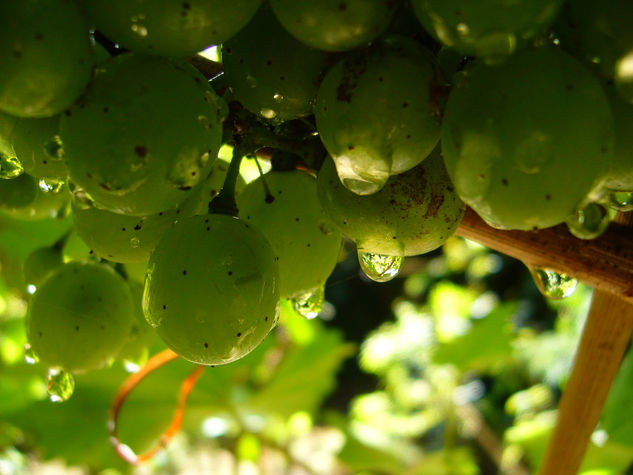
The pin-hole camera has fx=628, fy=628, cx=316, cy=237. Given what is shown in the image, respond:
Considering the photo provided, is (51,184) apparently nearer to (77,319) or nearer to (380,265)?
(77,319)

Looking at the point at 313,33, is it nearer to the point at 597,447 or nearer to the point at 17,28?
the point at 17,28

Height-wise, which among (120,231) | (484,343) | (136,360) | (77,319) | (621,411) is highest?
(120,231)

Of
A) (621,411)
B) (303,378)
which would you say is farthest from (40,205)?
(303,378)

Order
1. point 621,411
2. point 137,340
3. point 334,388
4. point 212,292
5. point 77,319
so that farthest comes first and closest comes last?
point 334,388 → point 621,411 → point 137,340 → point 77,319 → point 212,292

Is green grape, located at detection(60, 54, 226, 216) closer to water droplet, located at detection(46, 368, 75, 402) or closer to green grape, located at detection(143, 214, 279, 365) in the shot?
green grape, located at detection(143, 214, 279, 365)

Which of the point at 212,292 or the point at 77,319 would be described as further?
the point at 77,319

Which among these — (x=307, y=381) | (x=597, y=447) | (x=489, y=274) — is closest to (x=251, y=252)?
(x=597, y=447)

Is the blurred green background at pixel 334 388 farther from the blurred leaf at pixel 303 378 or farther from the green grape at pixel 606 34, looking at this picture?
the green grape at pixel 606 34

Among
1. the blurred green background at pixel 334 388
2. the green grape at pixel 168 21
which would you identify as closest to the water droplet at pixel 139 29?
the green grape at pixel 168 21
